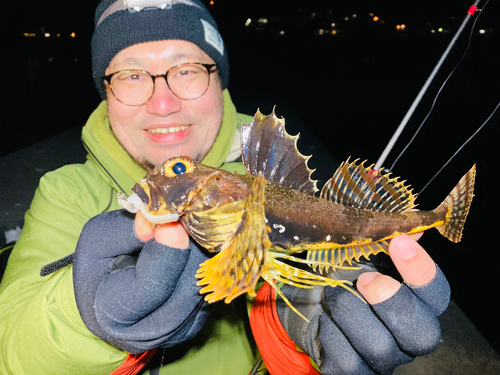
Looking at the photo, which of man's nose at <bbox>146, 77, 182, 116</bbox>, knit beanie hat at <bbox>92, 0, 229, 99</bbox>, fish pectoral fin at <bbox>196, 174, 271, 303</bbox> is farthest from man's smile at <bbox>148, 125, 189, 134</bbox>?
fish pectoral fin at <bbox>196, 174, 271, 303</bbox>

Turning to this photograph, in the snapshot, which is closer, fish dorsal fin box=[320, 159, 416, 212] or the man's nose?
fish dorsal fin box=[320, 159, 416, 212]

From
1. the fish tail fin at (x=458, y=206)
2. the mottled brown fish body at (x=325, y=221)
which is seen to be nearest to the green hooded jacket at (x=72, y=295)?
the mottled brown fish body at (x=325, y=221)

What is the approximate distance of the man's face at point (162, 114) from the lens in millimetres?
2477

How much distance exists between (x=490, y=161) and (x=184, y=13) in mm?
8977

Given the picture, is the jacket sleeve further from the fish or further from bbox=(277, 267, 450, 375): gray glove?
bbox=(277, 267, 450, 375): gray glove

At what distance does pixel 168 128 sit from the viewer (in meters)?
2.58

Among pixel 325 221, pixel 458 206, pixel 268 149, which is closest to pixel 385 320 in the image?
pixel 325 221

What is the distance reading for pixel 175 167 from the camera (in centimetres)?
155

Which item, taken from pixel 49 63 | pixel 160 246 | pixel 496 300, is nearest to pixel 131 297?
pixel 160 246

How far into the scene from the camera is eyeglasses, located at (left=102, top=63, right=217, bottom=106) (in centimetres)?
250

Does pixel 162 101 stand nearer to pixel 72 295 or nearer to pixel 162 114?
pixel 162 114

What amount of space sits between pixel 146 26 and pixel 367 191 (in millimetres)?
2243

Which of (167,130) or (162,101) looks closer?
(162,101)

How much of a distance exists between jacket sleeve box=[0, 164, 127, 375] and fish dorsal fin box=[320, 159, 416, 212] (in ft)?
5.79
